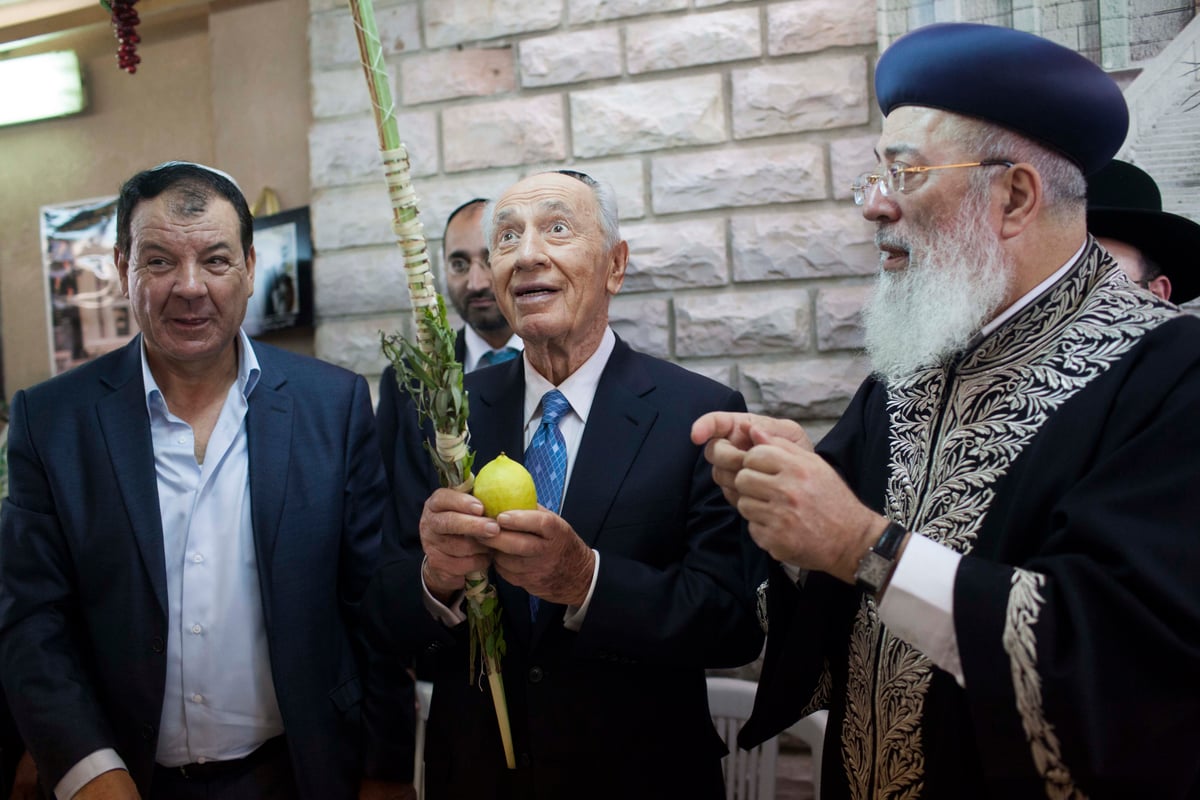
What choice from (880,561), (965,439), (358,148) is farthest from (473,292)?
(880,561)

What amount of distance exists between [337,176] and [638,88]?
124 cm

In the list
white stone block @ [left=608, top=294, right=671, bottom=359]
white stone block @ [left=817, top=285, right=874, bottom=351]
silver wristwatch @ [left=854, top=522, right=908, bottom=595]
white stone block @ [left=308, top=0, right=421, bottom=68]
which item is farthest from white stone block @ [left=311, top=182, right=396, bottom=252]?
silver wristwatch @ [left=854, top=522, right=908, bottom=595]

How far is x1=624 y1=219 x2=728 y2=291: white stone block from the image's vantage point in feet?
10.5

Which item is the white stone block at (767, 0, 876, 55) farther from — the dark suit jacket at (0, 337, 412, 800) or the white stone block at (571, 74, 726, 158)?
the dark suit jacket at (0, 337, 412, 800)

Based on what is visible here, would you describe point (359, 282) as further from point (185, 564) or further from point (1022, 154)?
point (1022, 154)

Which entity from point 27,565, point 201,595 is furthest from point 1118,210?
point 27,565

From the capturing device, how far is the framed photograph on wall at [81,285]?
4074 millimetres

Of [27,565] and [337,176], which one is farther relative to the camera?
[337,176]

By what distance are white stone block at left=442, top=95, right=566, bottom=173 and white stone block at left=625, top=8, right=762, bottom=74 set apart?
341 millimetres

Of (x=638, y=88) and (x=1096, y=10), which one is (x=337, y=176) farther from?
(x=1096, y=10)

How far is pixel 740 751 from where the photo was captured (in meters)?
2.54

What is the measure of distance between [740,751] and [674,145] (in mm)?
2006

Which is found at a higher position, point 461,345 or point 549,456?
point 461,345

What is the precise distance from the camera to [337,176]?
3.57 meters
